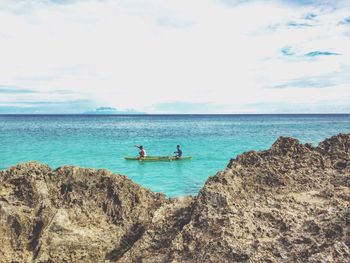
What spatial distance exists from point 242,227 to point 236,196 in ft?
2.91

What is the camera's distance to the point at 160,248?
522 centimetres

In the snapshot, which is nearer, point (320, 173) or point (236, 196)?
point (236, 196)

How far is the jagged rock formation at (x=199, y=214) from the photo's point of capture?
4.52 meters

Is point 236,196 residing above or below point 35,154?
above

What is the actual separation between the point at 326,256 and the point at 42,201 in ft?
15.2

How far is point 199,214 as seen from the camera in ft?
16.9

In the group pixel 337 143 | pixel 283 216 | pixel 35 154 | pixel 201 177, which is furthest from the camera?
pixel 35 154

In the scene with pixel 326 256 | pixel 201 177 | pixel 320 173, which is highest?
pixel 320 173

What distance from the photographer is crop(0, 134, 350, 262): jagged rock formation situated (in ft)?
14.8

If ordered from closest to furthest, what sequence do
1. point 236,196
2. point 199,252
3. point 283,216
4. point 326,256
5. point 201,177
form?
point 326,256
point 199,252
point 283,216
point 236,196
point 201,177

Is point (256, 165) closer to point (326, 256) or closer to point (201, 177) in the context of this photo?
point (326, 256)

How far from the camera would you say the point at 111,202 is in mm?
6754

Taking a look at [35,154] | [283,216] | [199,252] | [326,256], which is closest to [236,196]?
[283,216]

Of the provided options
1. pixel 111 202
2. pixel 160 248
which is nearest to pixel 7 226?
pixel 111 202
